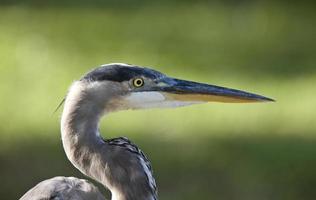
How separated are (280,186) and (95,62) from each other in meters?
1.98

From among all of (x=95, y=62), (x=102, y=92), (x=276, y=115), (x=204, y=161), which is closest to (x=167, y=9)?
(x=95, y=62)

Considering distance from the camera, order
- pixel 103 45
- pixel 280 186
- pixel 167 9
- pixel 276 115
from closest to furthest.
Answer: pixel 280 186 → pixel 276 115 → pixel 103 45 → pixel 167 9

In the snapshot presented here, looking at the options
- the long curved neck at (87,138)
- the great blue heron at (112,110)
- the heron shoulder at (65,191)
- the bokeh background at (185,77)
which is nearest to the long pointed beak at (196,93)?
the great blue heron at (112,110)

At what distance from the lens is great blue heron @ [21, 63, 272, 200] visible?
3383mm

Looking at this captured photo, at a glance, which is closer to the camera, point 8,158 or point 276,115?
point 8,158

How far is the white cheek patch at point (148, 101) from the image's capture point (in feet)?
11.3

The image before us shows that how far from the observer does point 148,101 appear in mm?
3467

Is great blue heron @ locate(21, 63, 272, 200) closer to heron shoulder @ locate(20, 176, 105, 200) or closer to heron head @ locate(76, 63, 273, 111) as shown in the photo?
heron head @ locate(76, 63, 273, 111)

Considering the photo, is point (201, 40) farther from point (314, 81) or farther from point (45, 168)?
point (45, 168)

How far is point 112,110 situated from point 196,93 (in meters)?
0.26

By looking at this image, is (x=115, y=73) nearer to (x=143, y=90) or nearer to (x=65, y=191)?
(x=143, y=90)

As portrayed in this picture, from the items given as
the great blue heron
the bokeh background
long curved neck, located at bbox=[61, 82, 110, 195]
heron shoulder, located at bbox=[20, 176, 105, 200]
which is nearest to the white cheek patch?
the great blue heron

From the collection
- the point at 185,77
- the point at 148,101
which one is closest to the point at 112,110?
the point at 148,101

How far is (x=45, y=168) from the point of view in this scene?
5.70 metres
